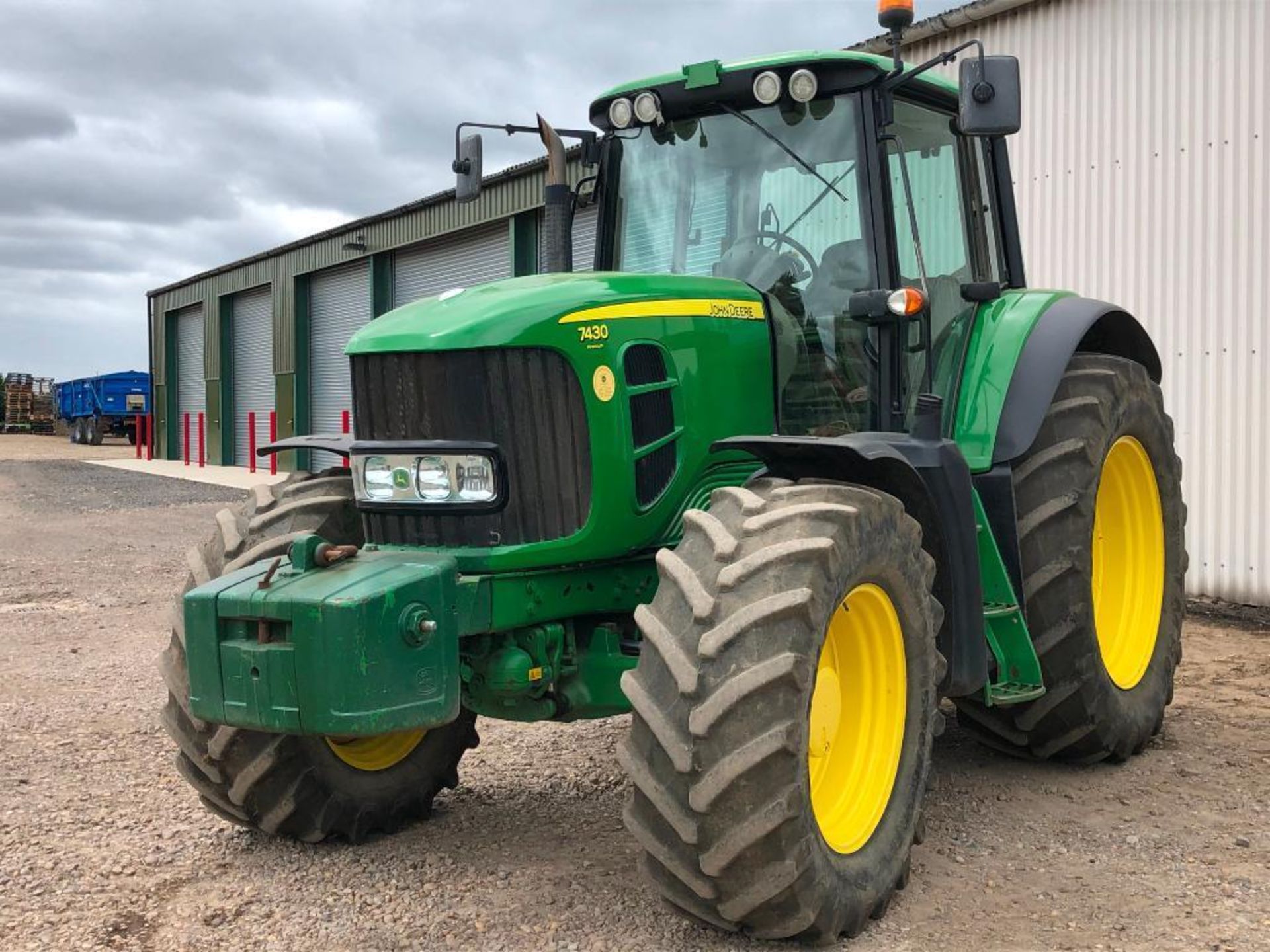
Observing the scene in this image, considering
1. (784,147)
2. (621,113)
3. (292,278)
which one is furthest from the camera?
(292,278)

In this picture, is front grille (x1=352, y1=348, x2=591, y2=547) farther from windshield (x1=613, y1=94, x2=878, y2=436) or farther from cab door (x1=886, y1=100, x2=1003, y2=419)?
cab door (x1=886, y1=100, x2=1003, y2=419)

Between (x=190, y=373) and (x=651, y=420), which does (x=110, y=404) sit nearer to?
(x=190, y=373)

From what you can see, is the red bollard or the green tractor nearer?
the green tractor

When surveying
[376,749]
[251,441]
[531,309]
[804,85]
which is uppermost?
[804,85]

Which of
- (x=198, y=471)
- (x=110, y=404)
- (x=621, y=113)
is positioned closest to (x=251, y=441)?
(x=198, y=471)

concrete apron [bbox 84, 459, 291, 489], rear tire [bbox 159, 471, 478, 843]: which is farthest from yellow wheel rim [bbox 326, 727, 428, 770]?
concrete apron [bbox 84, 459, 291, 489]

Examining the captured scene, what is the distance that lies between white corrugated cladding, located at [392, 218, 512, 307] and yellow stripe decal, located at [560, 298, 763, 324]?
546 inches

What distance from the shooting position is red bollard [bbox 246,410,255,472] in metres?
24.3

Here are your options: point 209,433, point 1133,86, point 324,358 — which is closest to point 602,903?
point 1133,86

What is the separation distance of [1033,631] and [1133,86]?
552cm

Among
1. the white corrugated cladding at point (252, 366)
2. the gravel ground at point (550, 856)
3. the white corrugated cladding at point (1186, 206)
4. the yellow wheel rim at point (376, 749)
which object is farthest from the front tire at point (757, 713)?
the white corrugated cladding at point (252, 366)

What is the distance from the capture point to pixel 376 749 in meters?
4.21

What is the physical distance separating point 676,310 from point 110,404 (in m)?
38.5

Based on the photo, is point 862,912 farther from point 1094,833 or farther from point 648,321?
point 648,321
